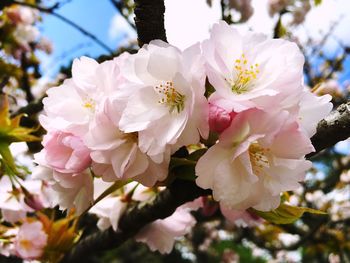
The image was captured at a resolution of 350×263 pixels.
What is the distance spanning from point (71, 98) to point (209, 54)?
26cm

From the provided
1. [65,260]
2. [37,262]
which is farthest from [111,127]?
[65,260]

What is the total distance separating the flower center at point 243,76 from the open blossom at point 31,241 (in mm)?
761

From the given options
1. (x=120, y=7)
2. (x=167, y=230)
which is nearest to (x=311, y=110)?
(x=167, y=230)

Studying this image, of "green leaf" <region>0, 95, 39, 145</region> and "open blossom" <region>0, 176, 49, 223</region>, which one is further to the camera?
"open blossom" <region>0, 176, 49, 223</region>

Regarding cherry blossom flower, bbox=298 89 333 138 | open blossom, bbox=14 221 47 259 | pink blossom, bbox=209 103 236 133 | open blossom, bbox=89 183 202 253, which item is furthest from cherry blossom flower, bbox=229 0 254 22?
pink blossom, bbox=209 103 236 133

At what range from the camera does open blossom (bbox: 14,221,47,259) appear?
3.77 feet

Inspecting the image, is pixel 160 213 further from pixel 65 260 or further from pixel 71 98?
pixel 65 260

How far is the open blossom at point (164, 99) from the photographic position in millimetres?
581

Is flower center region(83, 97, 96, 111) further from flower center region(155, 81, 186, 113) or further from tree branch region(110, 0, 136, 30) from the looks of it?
tree branch region(110, 0, 136, 30)

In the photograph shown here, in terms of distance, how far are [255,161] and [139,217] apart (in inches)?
20.6

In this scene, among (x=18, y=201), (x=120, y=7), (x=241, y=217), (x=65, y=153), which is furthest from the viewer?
(x=120, y=7)

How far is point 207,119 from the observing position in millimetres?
579

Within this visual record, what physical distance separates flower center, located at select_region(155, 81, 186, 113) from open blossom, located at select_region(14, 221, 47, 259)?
70 centimetres

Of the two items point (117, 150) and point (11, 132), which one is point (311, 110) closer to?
point (117, 150)
